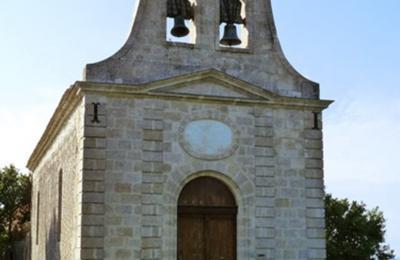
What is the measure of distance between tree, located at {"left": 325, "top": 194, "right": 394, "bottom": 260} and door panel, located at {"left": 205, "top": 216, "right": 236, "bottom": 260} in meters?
18.7

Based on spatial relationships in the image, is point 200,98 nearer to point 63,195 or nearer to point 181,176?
point 181,176

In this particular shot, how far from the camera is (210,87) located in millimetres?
14031

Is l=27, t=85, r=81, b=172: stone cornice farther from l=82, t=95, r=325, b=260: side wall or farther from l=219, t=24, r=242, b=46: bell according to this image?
l=219, t=24, r=242, b=46: bell

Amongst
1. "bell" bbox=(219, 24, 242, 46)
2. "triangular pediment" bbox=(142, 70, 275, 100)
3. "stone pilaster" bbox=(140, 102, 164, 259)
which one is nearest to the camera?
"stone pilaster" bbox=(140, 102, 164, 259)

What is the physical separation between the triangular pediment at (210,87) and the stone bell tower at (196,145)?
0.02m

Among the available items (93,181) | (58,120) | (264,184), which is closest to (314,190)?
(264,184)

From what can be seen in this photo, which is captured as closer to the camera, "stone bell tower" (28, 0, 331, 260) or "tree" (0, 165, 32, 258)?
"stone bell tower" (28, 0, 331, 260)

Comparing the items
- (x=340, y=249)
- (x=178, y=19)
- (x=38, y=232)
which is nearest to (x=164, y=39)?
(x=178, y=19)

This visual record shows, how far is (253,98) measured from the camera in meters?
14.2

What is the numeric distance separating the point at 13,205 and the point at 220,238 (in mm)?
21619

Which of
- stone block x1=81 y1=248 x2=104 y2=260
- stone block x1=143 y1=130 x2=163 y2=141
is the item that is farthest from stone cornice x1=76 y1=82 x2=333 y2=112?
stone block x1=81 y1=248 x2=104 y2=260

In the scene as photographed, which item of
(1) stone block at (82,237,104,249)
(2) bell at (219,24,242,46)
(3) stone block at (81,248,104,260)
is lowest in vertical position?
(3) stone block at (81,248,104,260)

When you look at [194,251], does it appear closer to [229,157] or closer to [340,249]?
[229,157]

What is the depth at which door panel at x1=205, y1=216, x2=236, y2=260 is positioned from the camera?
13.7m
